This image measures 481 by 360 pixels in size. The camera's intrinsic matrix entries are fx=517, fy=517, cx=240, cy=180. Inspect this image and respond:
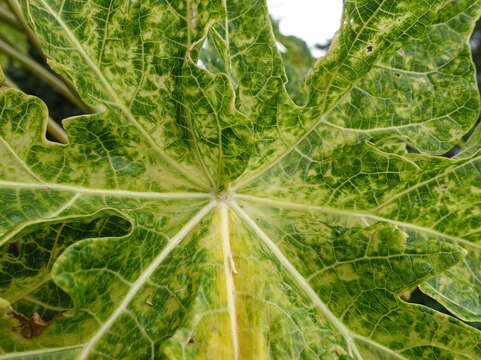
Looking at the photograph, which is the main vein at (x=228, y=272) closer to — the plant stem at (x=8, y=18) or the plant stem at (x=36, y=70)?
the plant stem at (x=36, y=70)

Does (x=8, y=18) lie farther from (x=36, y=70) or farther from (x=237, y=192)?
(x=237, y=192)

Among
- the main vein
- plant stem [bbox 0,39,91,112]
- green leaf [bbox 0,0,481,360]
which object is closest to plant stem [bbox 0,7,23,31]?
plant stem [bbox 0,39,91,112]

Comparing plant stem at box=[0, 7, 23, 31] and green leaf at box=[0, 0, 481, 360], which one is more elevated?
plant stem at box=[0, 7, 23, 31]

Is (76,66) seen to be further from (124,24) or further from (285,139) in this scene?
(285,139)

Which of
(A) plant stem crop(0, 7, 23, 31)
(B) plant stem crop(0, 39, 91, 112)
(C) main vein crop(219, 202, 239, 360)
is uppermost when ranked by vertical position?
(A) plant stem crop(0, 7, 23, 31)

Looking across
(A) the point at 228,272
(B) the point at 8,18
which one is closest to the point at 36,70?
(B) the point at 8,18

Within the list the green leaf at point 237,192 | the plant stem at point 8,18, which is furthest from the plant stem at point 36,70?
the green leaf at point 237,192

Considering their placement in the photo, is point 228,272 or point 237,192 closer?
point 228,272

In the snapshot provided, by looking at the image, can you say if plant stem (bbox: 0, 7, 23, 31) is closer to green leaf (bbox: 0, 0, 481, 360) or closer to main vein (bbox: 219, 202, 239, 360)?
green leaf (bbox: 0, 0, 481, 360)

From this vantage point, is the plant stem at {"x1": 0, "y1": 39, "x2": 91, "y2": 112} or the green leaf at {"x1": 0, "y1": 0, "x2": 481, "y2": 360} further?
the plant stem at {"x1": 0, "y1": 39, "x2": 91, "y2": 112}
